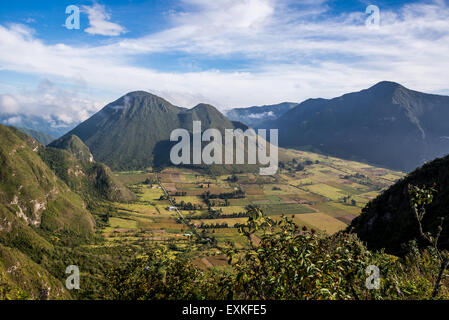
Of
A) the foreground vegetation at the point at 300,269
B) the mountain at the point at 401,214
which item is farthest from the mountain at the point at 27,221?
the foreground vegetation at the point at 300,269

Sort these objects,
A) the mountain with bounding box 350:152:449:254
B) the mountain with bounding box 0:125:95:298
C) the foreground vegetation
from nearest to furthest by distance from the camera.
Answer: the foreground vegetation → the mountain with bounding box 350:152:449:254 → the mountain with bounding box 0:125:95:298

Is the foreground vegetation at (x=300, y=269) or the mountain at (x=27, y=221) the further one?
the mountain at (x=27, y=221)

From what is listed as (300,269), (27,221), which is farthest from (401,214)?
(27,221)

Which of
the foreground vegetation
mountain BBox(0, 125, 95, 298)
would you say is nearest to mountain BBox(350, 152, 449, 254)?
the foreground vegetation

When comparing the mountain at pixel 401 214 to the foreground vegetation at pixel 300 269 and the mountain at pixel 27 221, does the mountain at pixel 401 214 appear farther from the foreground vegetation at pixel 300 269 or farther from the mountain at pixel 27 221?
the mountain at pixel 27 221

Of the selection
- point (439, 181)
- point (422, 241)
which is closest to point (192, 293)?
point (422, 241)

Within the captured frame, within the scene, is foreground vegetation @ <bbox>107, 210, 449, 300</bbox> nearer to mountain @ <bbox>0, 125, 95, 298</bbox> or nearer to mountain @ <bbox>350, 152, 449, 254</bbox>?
mountain @ <bbox>350, 152, 449, 254</bbox>

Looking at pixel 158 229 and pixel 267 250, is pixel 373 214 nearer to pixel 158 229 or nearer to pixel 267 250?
pixel 267 250

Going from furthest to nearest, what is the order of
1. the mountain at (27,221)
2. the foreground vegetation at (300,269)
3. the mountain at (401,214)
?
the mountain at (27,221)
the mountain at (401,214)
the foreground vegetation at (300,269)
